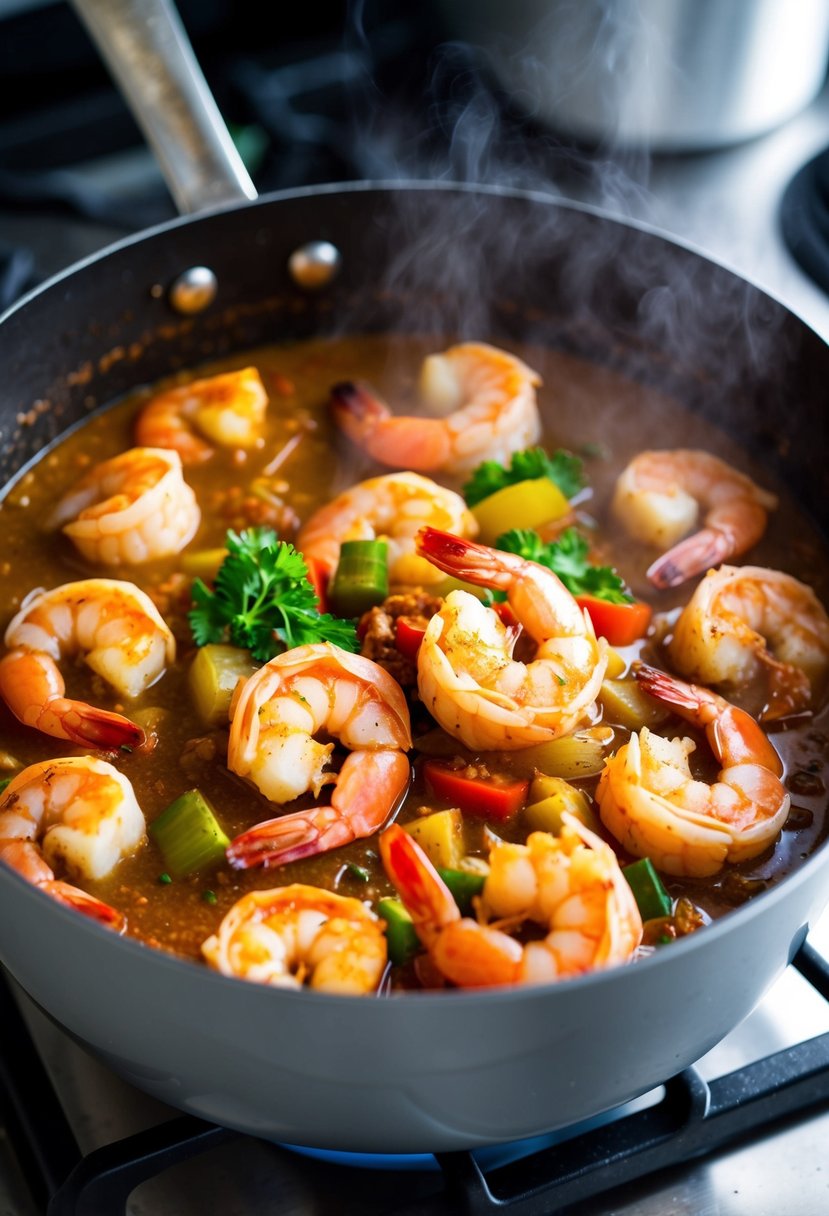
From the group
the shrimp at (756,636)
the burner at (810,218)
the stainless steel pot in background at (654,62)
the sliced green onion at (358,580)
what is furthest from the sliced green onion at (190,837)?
the stainless steel pot in background at (654,62)

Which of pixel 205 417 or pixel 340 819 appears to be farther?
pixel 205 417

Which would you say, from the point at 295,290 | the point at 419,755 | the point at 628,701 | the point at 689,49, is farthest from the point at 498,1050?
the point at 689,49

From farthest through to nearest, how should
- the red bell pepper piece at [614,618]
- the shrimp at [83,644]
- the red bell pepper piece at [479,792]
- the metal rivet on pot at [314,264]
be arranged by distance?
the metal rivet on pot at [314,264] < the red bell pepper piece at [614,618] < the shrimp at [83,644] < the red bell pepper piece at [479,792]

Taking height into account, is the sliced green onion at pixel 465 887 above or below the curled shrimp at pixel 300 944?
below

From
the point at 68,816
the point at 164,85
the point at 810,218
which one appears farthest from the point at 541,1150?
the point at 810,218

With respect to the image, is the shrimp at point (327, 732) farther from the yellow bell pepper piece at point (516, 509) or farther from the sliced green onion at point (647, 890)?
the yellow bell pepper piece at point (516, 509)

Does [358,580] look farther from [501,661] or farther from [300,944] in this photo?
[300,944]

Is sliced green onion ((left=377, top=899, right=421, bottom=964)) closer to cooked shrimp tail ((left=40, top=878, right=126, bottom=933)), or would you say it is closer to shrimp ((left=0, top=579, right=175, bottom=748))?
cooked shrimp tail ((left=40, top=878, right=126, bottom=933))
